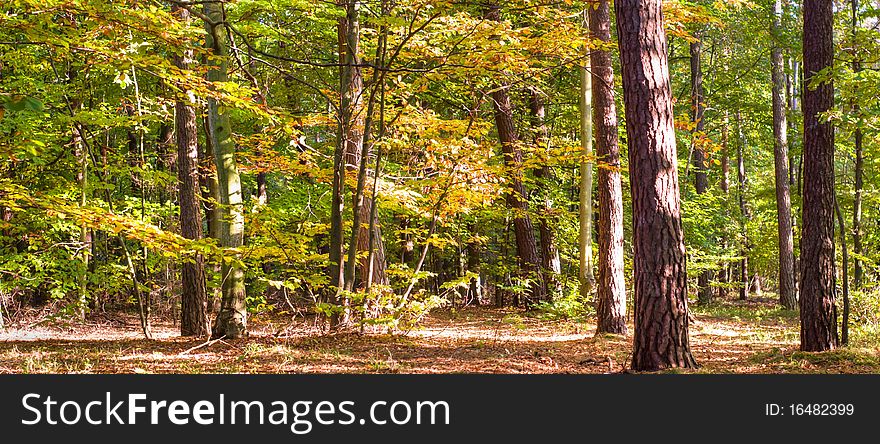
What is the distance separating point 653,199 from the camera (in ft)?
21.0

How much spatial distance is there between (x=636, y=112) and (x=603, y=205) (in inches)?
197

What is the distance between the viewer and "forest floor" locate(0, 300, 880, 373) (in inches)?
281

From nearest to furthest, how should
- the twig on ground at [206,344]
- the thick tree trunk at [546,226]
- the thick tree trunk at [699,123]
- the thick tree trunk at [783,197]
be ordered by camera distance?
the twig on ground at [206,344], the thick tree trunk at [546,226], the thick tree trunk at [699,123], the thick tree trunk at [783,197]

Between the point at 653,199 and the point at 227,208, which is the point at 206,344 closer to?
the point at 227,208

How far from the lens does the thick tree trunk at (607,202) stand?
10984 mm

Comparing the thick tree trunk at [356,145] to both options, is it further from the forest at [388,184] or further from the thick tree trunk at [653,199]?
the thick tree trunk at [653,199]

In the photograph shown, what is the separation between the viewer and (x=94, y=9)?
7.30 m

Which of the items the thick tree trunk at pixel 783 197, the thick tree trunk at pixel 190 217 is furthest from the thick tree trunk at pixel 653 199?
the thick tree trunk at pixel 783 197

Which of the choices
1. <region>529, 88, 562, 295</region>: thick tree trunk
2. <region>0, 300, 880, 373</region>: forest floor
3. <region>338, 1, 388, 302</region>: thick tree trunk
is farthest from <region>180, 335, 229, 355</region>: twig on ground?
<region>529, 88, 562, 295</region>: thick tree trunk

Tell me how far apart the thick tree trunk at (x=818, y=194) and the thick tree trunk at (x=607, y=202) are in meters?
3.02

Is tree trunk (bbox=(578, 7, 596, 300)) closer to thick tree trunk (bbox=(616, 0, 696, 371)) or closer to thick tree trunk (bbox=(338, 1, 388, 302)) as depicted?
thick tree trunk (bbox=(338, 1, 388, 302))

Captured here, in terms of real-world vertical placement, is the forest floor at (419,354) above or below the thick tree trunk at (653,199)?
below

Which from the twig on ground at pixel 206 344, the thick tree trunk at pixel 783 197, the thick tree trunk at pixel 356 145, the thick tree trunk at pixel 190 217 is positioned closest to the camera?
the twig on ground at pixel 206 344

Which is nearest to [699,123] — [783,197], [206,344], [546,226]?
[783,197]
